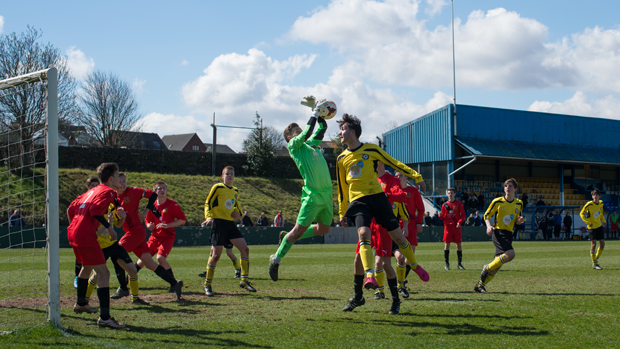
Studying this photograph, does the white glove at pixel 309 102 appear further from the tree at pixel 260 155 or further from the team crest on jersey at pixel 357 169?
the tree at pixel 260 155

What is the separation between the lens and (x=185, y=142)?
93.5 meters

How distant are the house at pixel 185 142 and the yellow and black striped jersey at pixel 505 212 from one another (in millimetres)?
86964

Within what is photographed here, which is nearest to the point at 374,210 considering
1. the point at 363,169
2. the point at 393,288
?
the point at 363,169

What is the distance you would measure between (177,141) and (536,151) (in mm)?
70103

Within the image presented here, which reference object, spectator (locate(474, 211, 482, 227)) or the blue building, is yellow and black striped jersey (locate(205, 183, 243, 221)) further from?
the blue building

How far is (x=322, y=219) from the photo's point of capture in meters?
7.07

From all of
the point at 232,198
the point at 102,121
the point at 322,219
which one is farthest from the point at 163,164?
the point at 322,219

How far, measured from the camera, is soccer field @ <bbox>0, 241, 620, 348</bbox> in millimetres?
4770

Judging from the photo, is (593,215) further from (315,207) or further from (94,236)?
(94,236)

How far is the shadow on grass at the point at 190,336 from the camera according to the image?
4664mm

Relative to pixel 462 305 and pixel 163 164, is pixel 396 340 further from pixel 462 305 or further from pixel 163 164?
pixel 163 164

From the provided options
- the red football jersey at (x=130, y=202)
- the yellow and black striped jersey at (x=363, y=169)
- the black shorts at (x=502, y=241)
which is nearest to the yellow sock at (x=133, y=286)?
the red football jersey at (x=130, y=202)

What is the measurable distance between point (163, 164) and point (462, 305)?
123 feet

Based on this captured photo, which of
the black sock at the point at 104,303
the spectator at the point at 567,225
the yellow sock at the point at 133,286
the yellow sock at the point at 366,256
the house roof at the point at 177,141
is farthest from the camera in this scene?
the house roof at the point at 177,141
